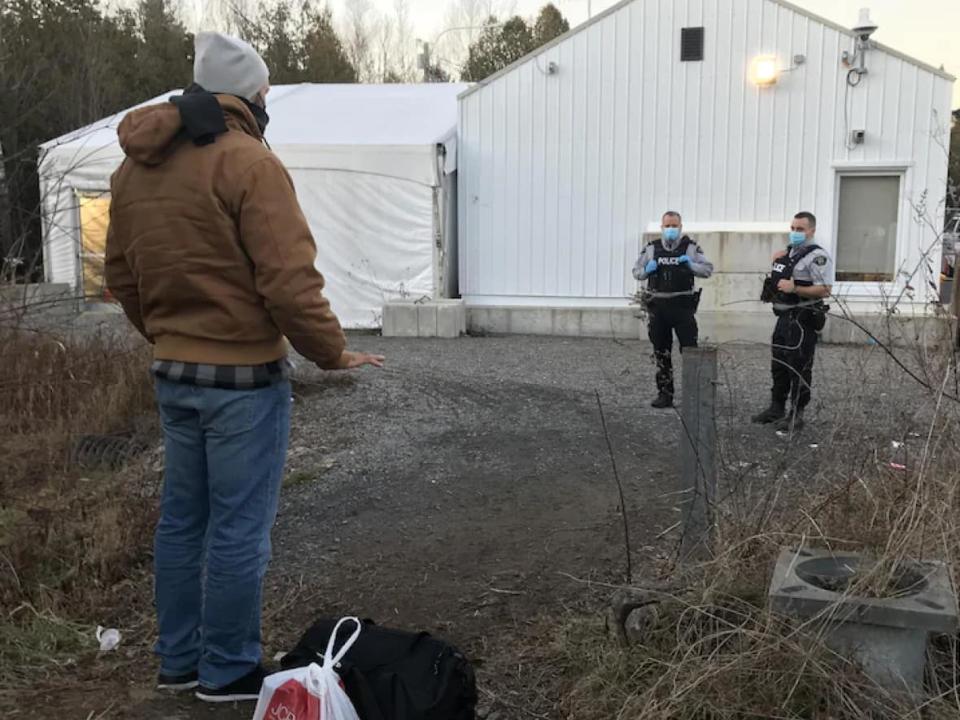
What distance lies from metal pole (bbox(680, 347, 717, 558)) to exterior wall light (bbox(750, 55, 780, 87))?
1008 centimetres

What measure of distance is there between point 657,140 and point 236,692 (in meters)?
11.2

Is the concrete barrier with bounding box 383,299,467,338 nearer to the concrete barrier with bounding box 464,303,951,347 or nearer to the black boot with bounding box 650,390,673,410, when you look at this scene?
the concrete barrier with bounding box 464,303,951,347

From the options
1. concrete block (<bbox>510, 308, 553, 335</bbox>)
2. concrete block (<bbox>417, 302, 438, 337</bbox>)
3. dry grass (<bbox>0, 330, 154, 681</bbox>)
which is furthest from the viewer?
concrete block (<bbox>510, 308, 553, 335</bbox>)

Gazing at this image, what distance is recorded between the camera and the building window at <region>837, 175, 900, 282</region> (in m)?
12.5

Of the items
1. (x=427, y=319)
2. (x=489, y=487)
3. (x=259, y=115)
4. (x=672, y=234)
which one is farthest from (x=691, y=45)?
(x=259, y=115)

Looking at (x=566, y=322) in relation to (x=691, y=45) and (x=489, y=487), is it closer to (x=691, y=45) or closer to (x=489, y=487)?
(x=691, y=45)

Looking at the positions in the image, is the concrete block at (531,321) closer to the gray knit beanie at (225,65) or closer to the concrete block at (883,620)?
the gray knit beanie at (225,65)

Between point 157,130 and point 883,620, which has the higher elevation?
point 157,130

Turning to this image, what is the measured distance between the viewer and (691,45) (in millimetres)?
12547

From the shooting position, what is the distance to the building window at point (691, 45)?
41.0 feet

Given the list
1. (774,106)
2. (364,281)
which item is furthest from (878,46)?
(364,281)

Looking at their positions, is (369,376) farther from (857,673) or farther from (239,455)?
(857,673)

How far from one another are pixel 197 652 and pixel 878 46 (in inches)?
469

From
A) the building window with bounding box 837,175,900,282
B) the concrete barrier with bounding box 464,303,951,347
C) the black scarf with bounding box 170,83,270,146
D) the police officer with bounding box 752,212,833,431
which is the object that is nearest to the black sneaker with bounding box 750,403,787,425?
the police officer with bounding box 752,212,833,431
